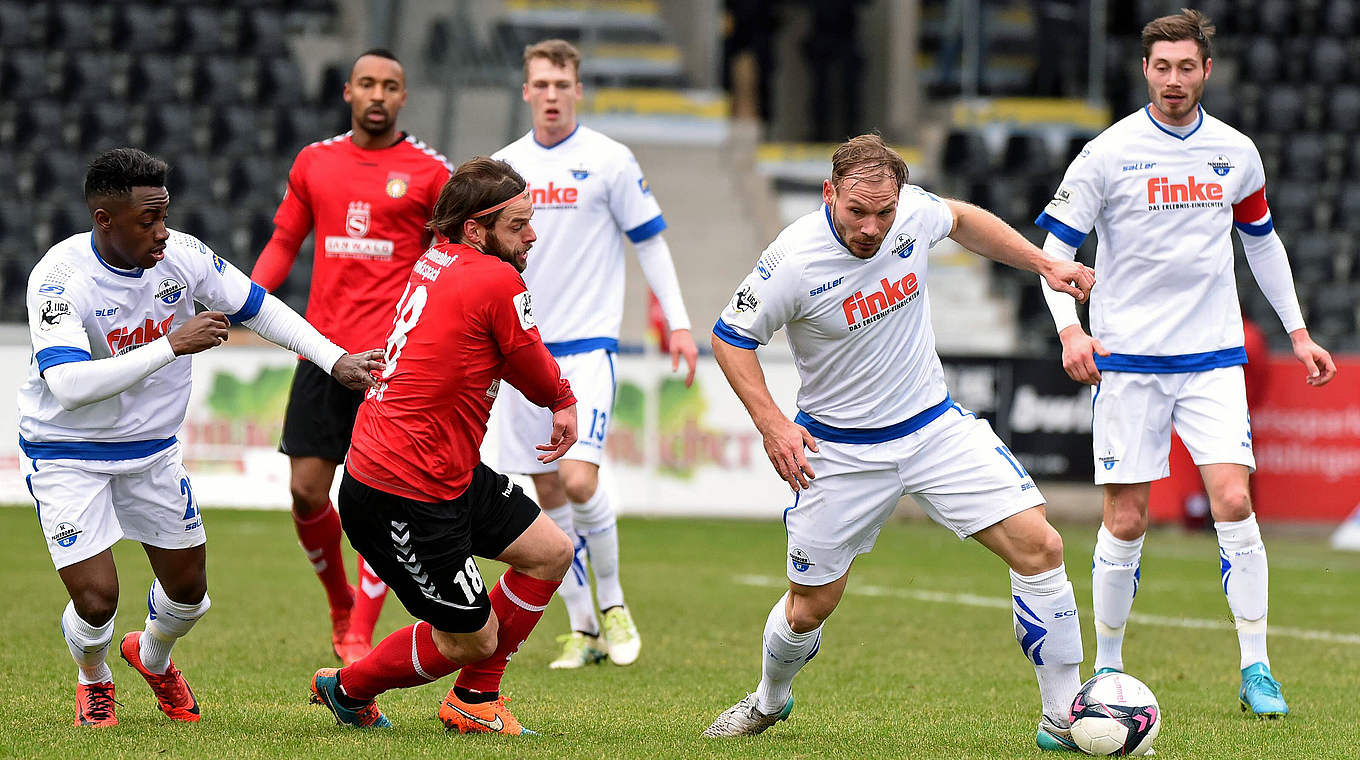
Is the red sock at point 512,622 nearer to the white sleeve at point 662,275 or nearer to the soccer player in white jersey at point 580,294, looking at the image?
A: the soccer player in white jersey at point 580,294

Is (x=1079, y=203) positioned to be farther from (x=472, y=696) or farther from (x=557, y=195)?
(x=472, y=696)

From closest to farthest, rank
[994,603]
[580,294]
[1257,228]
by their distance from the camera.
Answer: [1257,228]
[580,294]
[994,603]

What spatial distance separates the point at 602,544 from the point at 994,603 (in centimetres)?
330

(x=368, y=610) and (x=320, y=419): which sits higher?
(x=320, y=419)

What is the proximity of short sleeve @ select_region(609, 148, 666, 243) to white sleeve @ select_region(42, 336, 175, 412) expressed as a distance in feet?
9.33

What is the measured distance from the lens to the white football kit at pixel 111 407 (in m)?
5.42

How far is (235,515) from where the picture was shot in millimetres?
14242

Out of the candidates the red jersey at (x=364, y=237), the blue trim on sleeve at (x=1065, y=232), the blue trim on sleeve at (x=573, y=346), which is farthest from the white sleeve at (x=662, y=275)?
the blue trim on sleeve at (x=1065, y=232)

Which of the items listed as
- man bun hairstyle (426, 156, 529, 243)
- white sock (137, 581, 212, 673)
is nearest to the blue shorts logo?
white sock (137, 581, 212, 673)

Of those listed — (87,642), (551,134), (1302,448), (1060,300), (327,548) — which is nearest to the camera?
(87,642)

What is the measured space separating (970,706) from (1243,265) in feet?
45.2

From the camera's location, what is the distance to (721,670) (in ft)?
24.0

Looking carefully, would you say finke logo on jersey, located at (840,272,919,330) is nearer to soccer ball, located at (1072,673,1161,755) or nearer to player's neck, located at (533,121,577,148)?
soccer ball, located at (1072,673,1161,755)

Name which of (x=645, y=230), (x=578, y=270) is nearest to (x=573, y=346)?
(x=578, y=270)
